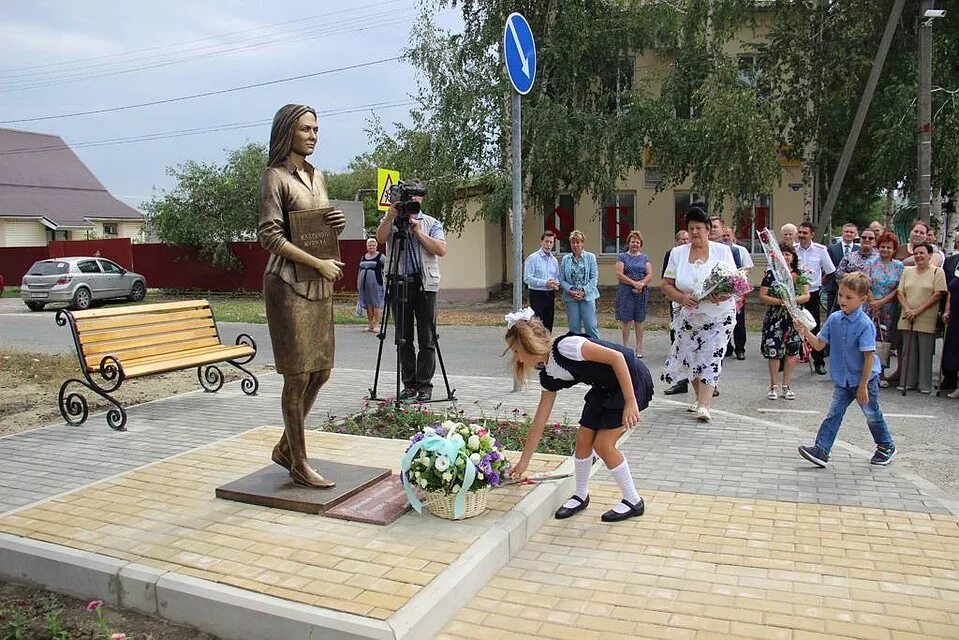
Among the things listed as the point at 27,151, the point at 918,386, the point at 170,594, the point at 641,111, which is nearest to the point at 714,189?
the point at 641,111

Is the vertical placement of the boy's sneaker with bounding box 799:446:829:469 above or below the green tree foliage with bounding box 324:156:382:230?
below

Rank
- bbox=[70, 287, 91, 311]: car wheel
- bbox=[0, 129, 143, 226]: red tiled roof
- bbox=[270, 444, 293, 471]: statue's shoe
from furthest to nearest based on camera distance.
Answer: bbox=[0, 129, 143, 226]: red tiled roof < bbox=[70, 287, 91, 311]: car wheel < bbox=[270, 444, 293, 471]: statue's shoe

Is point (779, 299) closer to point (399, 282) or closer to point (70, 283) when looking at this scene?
point (399, 282)

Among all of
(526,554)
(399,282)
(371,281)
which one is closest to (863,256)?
(399,282)

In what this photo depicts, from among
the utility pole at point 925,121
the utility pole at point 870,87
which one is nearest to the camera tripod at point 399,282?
the utility pole at point 925,121

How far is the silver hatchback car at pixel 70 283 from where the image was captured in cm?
2239

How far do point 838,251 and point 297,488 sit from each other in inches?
360

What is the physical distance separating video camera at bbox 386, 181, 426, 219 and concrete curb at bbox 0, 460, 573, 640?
11.6ft

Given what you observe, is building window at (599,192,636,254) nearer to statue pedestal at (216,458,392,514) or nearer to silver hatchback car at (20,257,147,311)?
silver hatchback car at (20,257,147,311)

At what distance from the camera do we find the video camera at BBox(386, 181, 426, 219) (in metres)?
7.03

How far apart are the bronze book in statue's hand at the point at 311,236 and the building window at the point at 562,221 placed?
766 inches

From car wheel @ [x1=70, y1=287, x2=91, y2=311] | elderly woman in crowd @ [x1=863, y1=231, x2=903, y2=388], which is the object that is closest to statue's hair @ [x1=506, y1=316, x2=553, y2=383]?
elderly woman in crowd @ [x1=863, y1=231, x2=903, y2=388]

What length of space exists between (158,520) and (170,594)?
967 millimetres

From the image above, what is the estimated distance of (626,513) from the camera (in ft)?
15.3
